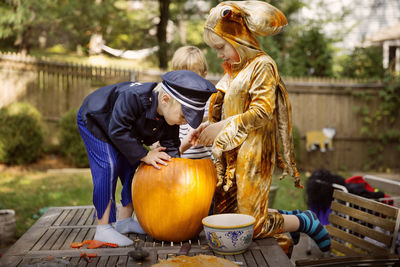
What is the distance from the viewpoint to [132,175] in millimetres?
2686

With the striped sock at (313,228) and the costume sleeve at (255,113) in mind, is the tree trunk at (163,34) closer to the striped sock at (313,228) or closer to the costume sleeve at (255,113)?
the striped sock at (313,228)

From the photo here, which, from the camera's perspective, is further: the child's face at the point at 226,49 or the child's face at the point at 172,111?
the child's face at the point at 226,49

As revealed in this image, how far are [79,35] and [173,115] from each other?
30.8 feet

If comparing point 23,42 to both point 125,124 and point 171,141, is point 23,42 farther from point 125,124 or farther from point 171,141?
point 125,124

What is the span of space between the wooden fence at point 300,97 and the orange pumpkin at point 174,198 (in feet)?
20.3

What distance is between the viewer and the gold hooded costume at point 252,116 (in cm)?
229

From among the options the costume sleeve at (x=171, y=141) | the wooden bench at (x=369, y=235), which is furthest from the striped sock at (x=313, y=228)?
Answer: the costume sleeve at (x=171, y=141)

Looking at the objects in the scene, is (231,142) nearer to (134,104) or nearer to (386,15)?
(134,104)

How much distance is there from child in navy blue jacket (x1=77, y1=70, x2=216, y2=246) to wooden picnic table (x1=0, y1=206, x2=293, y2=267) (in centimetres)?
16

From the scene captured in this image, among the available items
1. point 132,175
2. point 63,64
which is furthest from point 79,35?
point 132,175

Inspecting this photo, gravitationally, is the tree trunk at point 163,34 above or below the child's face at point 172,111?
above

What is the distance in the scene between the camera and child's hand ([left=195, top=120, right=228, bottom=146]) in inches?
93.1

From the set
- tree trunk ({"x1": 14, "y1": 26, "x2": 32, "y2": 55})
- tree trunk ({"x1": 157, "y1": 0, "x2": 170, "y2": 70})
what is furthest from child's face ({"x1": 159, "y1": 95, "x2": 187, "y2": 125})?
tree trunk ({"x1": 14, "y1": 26, "x2": 32, "y2": 55})

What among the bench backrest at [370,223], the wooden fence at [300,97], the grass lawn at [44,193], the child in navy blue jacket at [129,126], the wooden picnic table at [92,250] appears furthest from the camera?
the wooden fence at [300,97]
